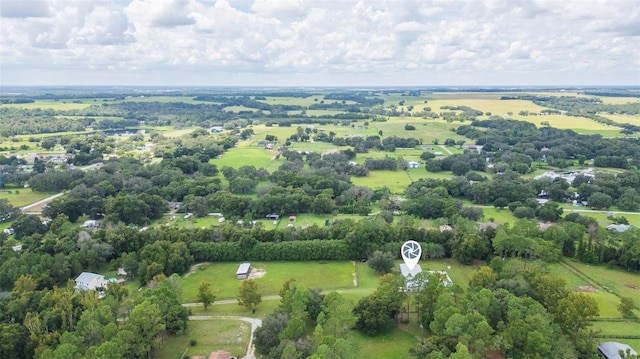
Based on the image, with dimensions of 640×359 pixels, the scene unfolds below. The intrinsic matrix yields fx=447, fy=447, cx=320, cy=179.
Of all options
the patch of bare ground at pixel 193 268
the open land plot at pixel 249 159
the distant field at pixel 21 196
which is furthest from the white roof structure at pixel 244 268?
the open land plot at pixel 249 159

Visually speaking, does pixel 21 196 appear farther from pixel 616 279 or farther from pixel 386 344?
pixel 616 279

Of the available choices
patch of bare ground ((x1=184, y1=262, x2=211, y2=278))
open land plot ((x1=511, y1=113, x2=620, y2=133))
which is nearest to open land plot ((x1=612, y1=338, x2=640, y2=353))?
patch of bare ground ((x1=184, y1=262, x2=211, y2=278))

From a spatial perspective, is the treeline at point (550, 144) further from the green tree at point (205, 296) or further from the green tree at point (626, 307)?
the green tree at point (205, 296)

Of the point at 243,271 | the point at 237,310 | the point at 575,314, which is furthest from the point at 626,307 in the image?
the point at 243,271

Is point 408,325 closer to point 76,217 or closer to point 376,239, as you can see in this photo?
point 376,239

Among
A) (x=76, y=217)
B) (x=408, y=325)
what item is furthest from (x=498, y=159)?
(x=76, y=217)

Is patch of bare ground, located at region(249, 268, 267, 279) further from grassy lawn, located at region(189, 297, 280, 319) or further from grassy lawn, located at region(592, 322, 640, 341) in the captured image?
grassy lawn, located at region(592, 322, 640, 341)
